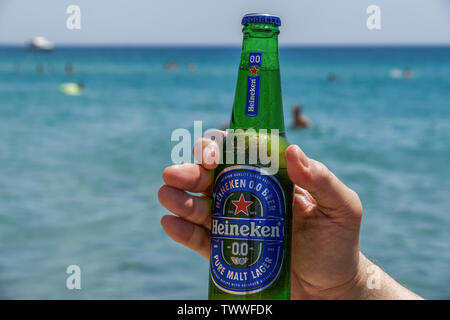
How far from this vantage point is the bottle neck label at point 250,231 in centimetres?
187

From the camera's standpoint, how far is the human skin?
2209 millimetres

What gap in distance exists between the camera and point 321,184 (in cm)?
215

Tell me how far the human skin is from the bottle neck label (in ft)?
0.76

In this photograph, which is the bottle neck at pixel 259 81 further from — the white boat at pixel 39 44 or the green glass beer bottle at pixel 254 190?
the white boat at pixel 39 44

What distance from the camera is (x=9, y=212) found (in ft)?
28.3

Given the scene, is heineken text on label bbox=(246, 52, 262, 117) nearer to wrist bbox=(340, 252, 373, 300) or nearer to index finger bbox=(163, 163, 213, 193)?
index finger bbox=(163, 163, 213, 193)

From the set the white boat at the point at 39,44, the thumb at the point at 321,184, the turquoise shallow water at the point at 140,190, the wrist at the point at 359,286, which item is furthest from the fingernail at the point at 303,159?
the white boat at the point at 39,44

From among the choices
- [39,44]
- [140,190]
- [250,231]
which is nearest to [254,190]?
[250,231]

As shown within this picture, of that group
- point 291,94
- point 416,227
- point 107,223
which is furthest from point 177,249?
point 291,94

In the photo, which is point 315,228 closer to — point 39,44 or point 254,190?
point 254,190

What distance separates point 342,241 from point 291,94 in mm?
28895

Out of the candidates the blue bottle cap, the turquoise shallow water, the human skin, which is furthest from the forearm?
the turquoise shallow water

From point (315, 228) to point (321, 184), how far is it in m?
0.31
